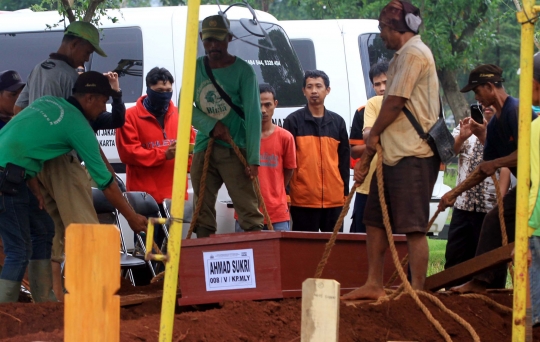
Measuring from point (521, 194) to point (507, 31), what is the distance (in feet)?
101

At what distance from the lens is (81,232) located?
319 cm

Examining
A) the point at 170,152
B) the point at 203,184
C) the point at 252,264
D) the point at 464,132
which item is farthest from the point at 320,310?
the point at 170,152

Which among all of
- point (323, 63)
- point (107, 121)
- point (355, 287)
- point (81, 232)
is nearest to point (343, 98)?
point (323, 63)

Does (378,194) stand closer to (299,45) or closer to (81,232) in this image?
(81,232)

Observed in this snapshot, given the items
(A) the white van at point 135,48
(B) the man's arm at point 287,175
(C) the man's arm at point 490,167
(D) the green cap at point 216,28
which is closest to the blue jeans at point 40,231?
(D) the green cap at point 216,28

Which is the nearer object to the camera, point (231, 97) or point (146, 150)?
point (231, 97)

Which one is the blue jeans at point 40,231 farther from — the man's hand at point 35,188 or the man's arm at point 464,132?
the man's arm at point 464,132

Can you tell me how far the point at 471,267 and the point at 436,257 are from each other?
17.3ft

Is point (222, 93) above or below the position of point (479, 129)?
above

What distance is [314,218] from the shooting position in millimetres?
7730

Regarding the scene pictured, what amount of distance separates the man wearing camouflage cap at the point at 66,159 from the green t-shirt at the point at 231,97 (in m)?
0.89

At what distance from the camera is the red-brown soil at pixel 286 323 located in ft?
15.2

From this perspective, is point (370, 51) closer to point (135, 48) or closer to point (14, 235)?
point (135, 48)

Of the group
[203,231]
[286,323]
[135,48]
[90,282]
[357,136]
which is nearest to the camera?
[90,282]
